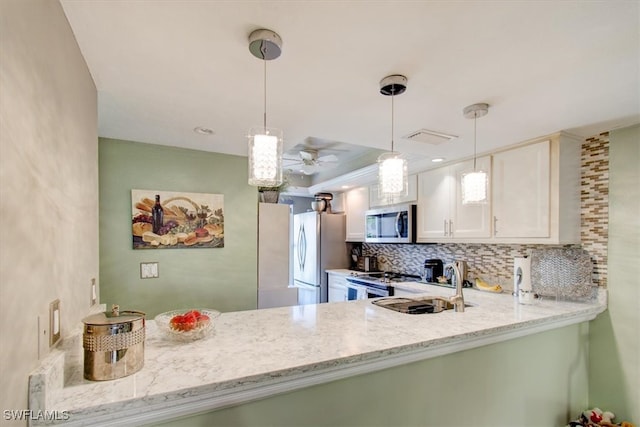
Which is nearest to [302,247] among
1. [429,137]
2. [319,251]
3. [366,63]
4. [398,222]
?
[319,251]

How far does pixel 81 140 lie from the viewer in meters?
1.41

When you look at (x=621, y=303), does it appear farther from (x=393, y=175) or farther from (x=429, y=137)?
(x=393, y=175)

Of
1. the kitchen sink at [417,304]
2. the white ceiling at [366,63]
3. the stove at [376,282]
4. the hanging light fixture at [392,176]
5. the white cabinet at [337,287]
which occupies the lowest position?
the white cabinet at [337,287]

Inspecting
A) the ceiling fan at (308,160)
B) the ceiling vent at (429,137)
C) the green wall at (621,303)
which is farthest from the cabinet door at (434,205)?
the green wall at (621,303)

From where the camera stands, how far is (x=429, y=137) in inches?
95.1

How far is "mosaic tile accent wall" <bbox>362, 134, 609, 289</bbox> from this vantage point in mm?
2307

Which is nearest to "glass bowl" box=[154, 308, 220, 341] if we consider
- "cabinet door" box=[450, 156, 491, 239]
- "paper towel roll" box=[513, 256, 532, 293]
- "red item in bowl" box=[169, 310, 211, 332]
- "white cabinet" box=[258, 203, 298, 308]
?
"red item in bowl" box=[169, 310, 211, 332]

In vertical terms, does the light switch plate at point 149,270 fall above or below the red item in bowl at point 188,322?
below

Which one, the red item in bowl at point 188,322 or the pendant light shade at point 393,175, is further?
the pendant light shade at point 393,175

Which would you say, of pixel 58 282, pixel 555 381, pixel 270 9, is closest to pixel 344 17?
pixel 270 9

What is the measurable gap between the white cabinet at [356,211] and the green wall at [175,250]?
1842 millimetres

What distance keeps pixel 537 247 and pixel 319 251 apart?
2839 mm

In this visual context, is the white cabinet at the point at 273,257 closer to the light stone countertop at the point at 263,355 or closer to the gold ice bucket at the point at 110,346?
the light stone countertop at the point at 263,355

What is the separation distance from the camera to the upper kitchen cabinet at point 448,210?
280 cm
